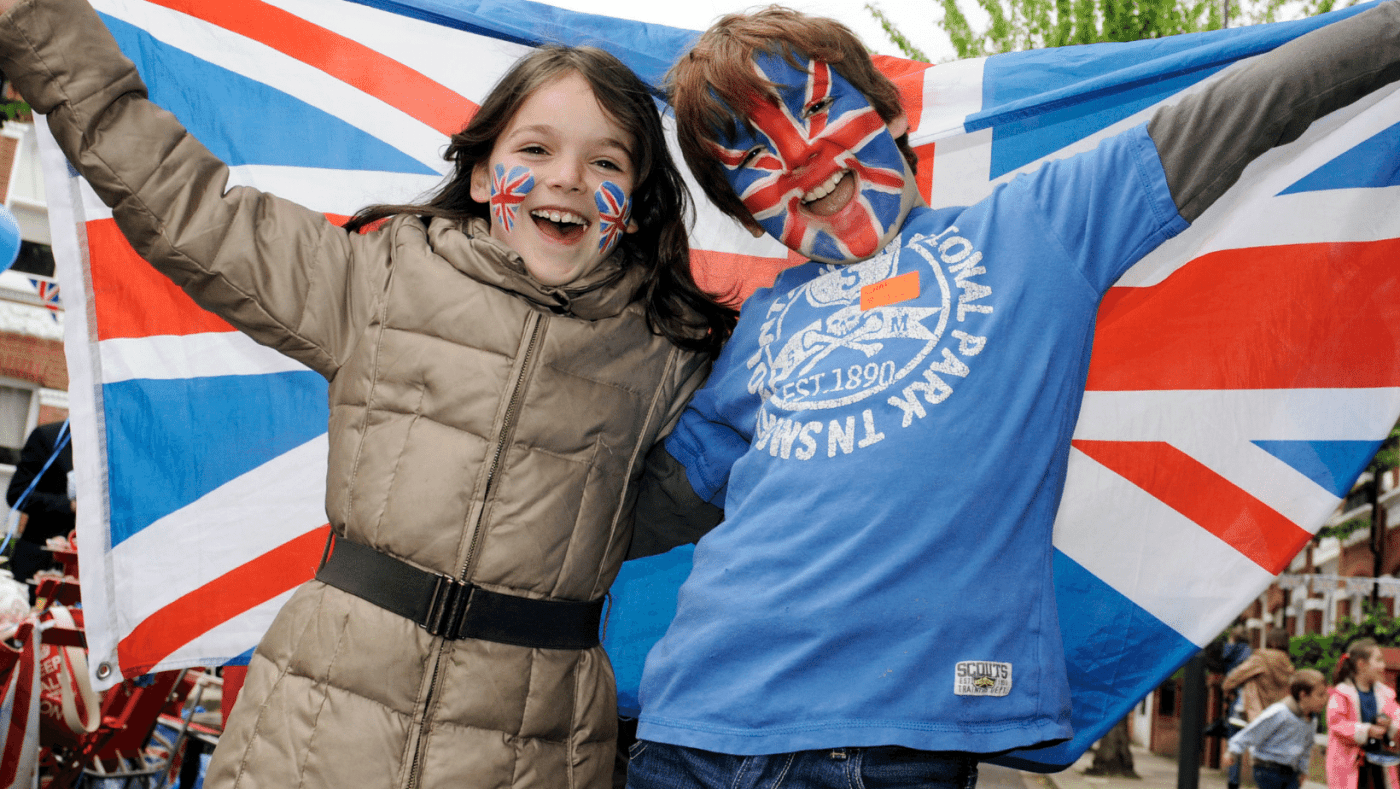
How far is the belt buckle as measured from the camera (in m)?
1.90

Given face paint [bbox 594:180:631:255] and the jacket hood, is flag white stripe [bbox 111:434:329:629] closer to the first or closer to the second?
the jacket hood

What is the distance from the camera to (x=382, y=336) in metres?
2.06

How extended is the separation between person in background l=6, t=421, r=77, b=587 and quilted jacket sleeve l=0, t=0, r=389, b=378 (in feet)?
17.1

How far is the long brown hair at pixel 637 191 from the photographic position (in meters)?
2.28

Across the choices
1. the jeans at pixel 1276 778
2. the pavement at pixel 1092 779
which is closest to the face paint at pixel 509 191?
the pavement at pixel 1092 779

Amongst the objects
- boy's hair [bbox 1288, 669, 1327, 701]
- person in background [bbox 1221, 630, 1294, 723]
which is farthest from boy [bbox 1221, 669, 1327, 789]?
person in background [bbox 1221, 630, 1294, 723]

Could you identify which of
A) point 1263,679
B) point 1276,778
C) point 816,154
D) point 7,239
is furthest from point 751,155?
point 1263,679

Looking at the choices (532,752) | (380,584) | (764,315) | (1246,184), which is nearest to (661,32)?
(764,315)

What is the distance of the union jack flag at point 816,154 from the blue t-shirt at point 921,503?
10 centimetres

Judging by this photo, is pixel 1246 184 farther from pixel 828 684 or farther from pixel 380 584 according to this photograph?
pixel 380 584

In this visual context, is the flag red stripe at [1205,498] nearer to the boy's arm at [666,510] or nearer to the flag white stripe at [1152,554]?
the flag white stripe at [1152,554]

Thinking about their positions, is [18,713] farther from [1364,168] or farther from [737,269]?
[1364,168]

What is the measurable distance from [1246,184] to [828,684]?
1580 millimetres

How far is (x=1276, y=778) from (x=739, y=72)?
8259 mm
